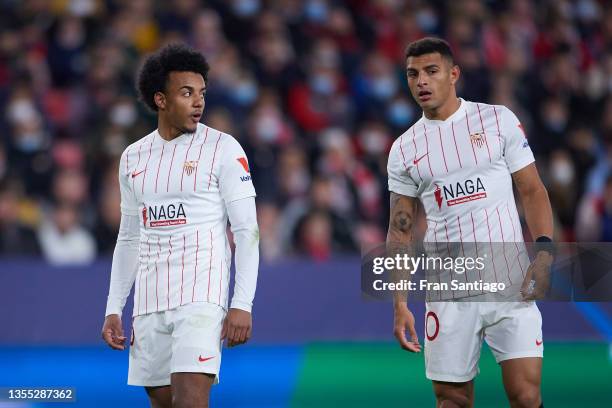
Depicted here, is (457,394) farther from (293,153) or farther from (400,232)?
(293,153)

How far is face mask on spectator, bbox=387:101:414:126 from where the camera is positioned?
13.1m

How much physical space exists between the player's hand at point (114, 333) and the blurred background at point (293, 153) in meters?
2.50

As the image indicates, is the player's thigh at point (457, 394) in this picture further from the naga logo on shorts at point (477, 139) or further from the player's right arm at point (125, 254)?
the player's right arm at point (125, 254)

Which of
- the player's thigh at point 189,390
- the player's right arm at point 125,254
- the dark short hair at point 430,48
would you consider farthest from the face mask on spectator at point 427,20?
the player's thigh at point 189,390

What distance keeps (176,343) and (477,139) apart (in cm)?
187

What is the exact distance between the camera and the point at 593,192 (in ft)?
40.5

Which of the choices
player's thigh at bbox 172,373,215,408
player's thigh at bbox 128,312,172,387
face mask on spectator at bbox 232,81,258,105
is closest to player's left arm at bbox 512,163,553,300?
player's thigh at bbox 172,373,215,408

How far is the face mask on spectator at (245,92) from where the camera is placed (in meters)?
12.8

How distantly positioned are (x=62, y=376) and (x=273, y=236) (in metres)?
2.88

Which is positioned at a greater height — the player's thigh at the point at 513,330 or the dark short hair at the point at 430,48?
the dark short hair at the point at 430,48

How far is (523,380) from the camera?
5.42 m

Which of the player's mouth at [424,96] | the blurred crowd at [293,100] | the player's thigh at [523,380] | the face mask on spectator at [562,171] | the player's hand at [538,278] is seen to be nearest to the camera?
the player's thigh at [523,380]

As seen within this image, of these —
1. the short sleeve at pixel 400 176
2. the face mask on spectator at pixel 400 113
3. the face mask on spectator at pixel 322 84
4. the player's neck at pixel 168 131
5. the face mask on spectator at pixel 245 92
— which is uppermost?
the face mask on spectator at pixel 322 84

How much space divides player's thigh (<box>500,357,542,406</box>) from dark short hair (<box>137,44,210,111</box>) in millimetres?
2120
